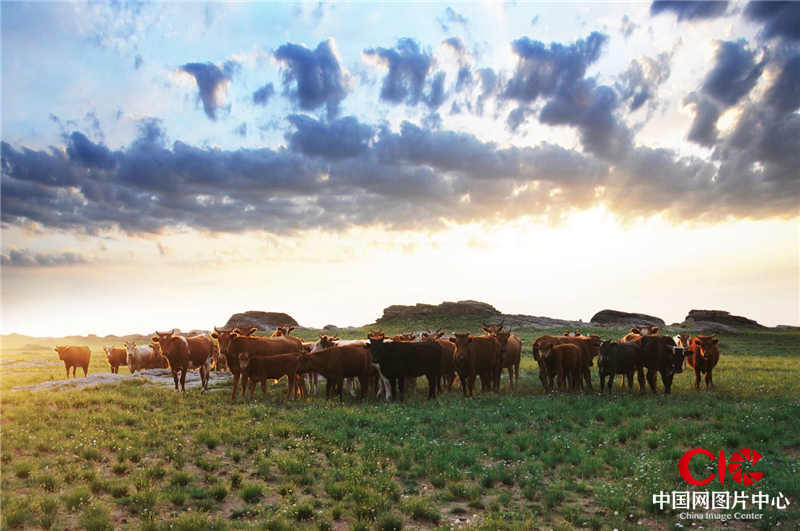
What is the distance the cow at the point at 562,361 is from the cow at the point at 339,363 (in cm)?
905

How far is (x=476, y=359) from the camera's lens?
83.7 feet

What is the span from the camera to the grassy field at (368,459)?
428 inches

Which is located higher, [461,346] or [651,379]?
[461,346]

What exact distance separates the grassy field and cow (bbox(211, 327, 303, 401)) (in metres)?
1.70

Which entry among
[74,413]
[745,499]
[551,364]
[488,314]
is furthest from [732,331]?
[74,413]

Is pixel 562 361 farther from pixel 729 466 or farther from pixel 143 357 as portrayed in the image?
pixel 143 357

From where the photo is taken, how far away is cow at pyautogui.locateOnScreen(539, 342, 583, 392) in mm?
25609

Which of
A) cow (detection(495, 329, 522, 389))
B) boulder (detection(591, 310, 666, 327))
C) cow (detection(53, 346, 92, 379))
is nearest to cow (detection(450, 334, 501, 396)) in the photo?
cow (detection(495, 329, 522, 389))

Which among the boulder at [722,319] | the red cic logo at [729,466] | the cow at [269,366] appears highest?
Result: the boulder at [722,319]

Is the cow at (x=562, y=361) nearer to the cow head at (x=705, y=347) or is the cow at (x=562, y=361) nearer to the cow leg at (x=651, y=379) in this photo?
the cow leg at (x=651, y=379)

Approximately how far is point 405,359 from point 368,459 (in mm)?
9682

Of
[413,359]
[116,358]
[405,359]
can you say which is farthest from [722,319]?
[116,358]

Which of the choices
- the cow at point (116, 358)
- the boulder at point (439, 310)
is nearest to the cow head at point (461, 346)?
the cow at point (116, 358)

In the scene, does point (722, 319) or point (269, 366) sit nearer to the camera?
point (269, 366)
